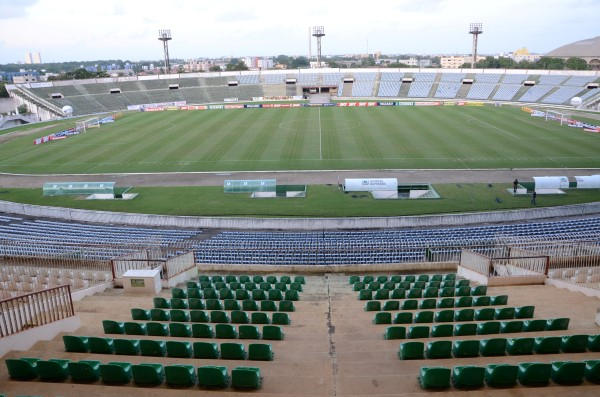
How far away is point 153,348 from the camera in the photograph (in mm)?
9914

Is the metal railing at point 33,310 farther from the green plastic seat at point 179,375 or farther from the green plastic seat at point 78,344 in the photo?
the green plastic seat at point 179,375

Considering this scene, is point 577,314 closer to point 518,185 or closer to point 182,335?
point 182,335

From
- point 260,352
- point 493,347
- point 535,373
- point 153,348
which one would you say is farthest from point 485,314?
point 153,348

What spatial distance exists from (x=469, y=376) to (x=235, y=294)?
7824mm

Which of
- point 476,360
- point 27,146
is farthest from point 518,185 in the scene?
point 27,146

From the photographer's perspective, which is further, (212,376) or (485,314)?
(485,314)

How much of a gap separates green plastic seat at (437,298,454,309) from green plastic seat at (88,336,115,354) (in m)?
8.51

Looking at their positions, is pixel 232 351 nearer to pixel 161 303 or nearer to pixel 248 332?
pixel 248 332

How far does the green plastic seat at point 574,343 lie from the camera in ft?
31.5

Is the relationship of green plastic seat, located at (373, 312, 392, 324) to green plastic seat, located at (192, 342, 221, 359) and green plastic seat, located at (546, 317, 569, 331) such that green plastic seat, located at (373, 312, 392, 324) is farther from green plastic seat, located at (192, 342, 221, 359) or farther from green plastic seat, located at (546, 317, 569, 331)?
green plastic seat, located at (192, 342, 221, 359)

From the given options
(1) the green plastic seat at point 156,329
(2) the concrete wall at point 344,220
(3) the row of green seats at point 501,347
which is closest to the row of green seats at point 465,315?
(3) the row of green seats at point 501,347

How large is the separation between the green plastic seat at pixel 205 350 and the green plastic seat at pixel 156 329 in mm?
1527

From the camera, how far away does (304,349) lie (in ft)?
34.5

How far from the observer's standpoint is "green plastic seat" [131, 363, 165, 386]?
859cm
